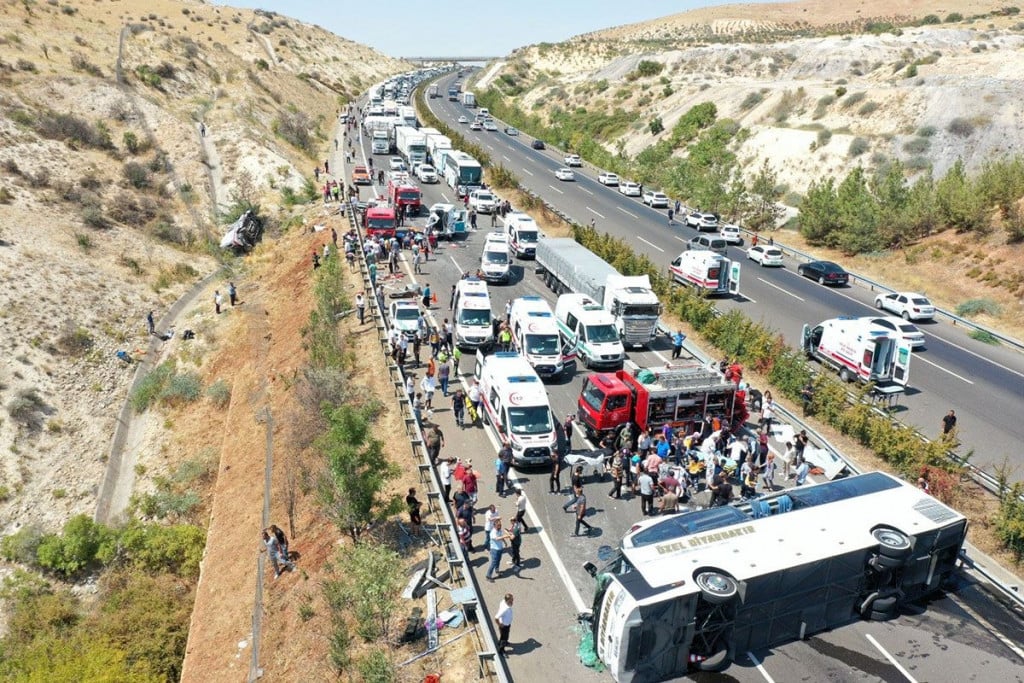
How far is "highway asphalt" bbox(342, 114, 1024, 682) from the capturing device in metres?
13.5

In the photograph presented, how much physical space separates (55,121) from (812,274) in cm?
5451

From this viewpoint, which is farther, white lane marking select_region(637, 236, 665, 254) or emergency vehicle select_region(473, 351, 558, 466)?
white lane marking select_region(637, 236, 665, 254)

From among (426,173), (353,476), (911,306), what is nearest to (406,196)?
(426,173)

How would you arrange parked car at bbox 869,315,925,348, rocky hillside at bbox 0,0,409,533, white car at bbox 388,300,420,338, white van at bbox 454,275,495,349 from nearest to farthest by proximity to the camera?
white van at bbox 454,275,495,349, white car at bbox 388,300,420,338, parked car at bbox 869,315,925,348, rocky hillside at bbox 0,0,409,533

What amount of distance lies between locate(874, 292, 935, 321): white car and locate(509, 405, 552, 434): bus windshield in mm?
23268

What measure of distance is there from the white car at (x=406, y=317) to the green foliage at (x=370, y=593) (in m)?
14.0

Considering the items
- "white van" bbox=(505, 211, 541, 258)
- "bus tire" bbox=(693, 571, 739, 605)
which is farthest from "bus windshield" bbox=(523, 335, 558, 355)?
"white van" bbox=(505, 211, 541, 258)

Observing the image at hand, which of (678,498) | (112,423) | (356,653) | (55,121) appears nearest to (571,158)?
(55,121)

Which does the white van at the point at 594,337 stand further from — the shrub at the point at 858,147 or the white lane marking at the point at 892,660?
the shrub at the point at 858,147

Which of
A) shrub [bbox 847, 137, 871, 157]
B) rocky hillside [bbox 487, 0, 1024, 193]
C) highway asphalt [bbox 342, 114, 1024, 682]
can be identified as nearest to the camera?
highway asphalt [bbox 342, 114, 1024, 682]

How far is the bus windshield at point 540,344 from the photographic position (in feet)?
86.1

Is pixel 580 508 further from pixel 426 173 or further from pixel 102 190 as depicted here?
pixel 426 173

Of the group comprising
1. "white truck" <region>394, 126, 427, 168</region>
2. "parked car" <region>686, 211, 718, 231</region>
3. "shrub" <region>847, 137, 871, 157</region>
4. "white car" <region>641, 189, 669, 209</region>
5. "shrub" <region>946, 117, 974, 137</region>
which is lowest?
"parked car" <region>686, 211, 718, 231</region>

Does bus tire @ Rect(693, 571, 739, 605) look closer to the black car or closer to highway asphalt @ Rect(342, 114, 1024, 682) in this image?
highway asphalt @ Rect(342, 114, 1024, 682)
